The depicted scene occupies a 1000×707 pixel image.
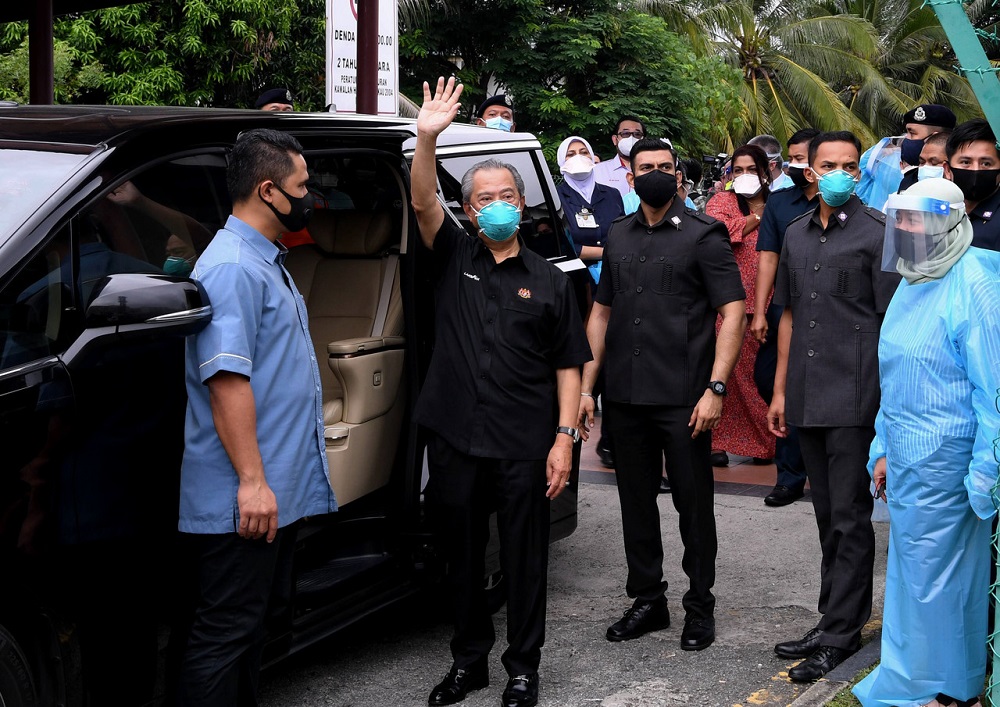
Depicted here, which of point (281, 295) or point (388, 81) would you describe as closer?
point (281, 295)

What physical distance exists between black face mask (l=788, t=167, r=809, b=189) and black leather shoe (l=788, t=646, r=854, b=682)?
124 inches

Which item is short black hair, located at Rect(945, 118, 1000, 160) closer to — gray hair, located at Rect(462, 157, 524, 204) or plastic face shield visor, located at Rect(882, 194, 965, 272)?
plastic face shield visor, located at Rect(882, 194, 965, 272)

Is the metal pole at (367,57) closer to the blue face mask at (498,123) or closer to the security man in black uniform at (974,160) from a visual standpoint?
the blue face mask at (498,123)

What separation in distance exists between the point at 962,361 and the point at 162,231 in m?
2.39

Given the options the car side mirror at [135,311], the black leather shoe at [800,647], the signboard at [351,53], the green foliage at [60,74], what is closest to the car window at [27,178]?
the car side mirror at [135,311]

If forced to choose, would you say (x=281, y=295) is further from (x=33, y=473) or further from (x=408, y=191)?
(x=408, y=191)

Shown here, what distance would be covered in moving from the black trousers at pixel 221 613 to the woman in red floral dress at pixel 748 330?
4919 mm

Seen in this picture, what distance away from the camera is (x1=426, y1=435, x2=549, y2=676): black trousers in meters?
4.24

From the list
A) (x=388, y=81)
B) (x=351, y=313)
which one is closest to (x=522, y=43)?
(x=388, y=81)

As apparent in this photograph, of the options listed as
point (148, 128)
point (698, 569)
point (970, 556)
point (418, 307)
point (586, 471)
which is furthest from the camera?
point (586, 471)

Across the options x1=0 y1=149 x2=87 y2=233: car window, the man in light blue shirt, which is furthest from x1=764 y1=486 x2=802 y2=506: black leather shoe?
x1=0 y1=149 x2=87 y2=233: car window

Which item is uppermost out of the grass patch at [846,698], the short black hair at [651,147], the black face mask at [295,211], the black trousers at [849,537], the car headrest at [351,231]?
the short black hair at [651,147]

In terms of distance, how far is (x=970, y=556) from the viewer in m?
3.70

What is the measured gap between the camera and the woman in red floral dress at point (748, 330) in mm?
7816
